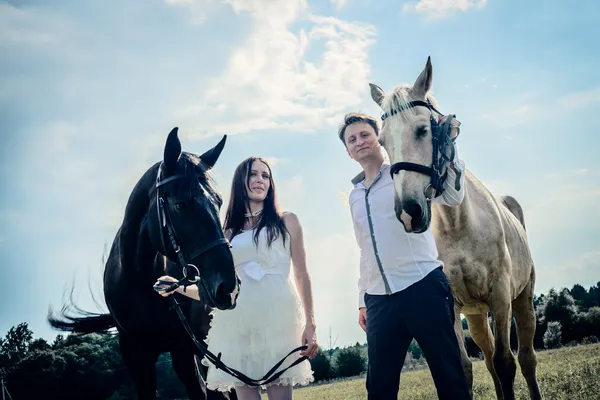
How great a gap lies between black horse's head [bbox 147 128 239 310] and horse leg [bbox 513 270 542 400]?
4198 millimetres

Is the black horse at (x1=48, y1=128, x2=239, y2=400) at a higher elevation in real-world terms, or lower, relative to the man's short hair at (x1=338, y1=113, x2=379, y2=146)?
lower

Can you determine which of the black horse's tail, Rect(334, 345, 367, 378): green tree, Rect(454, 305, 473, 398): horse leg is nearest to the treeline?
Rect(334, 345, 367, 378): green tree

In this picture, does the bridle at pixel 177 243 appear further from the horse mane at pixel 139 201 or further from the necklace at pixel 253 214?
the necklace at pixel 253 214

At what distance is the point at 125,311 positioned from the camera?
4.13m

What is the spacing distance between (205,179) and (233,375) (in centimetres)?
135

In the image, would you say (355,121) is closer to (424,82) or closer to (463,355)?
(424,82)

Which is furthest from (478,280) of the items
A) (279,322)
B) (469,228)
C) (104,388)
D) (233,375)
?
(104,388)

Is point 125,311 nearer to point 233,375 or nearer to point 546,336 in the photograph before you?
point 233,375

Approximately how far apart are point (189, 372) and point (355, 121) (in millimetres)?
2736

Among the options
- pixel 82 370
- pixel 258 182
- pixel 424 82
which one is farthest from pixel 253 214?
pixel 82 370

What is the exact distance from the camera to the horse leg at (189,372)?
4395 mm

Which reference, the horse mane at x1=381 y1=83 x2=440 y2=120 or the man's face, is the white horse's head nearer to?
the horse mane at x1=381 y1=83 x2=440 y2=120

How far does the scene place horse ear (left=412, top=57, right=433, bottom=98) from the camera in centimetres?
362

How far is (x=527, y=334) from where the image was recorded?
602cm
